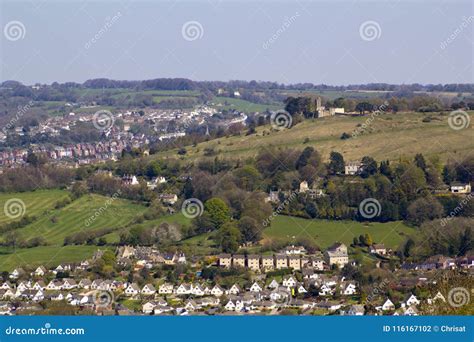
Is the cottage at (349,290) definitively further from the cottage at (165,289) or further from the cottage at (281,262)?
the cottage at (165,289)

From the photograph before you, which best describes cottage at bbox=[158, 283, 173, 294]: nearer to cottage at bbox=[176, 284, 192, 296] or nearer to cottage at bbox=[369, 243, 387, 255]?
cottage at bbox=[176, 284, 192, 296]

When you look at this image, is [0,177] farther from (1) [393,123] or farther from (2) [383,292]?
(2) [383,292]

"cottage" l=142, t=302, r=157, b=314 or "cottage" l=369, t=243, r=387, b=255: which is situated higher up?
"cottage" l=369, t=243, r=387, b=255

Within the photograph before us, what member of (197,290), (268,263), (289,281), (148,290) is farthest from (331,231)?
(148,290)

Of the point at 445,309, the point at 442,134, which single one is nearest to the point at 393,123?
the point at 442,134

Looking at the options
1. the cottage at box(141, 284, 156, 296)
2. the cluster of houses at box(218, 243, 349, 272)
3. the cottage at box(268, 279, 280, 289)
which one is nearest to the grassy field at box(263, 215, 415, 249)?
the cluster of houses at box(218, 243, 349, 272)

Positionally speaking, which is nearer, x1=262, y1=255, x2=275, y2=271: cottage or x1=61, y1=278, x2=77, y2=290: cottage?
x1=61, y1=278, x2=77, y2=290: cottage

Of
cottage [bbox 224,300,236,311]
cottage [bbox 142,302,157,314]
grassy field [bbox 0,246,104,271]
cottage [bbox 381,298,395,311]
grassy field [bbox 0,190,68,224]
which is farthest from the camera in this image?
grassy field [bbox 0,190,68,224]

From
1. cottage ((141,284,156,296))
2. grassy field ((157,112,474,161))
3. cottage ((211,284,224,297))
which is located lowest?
cottage ((211,284,224,297))
